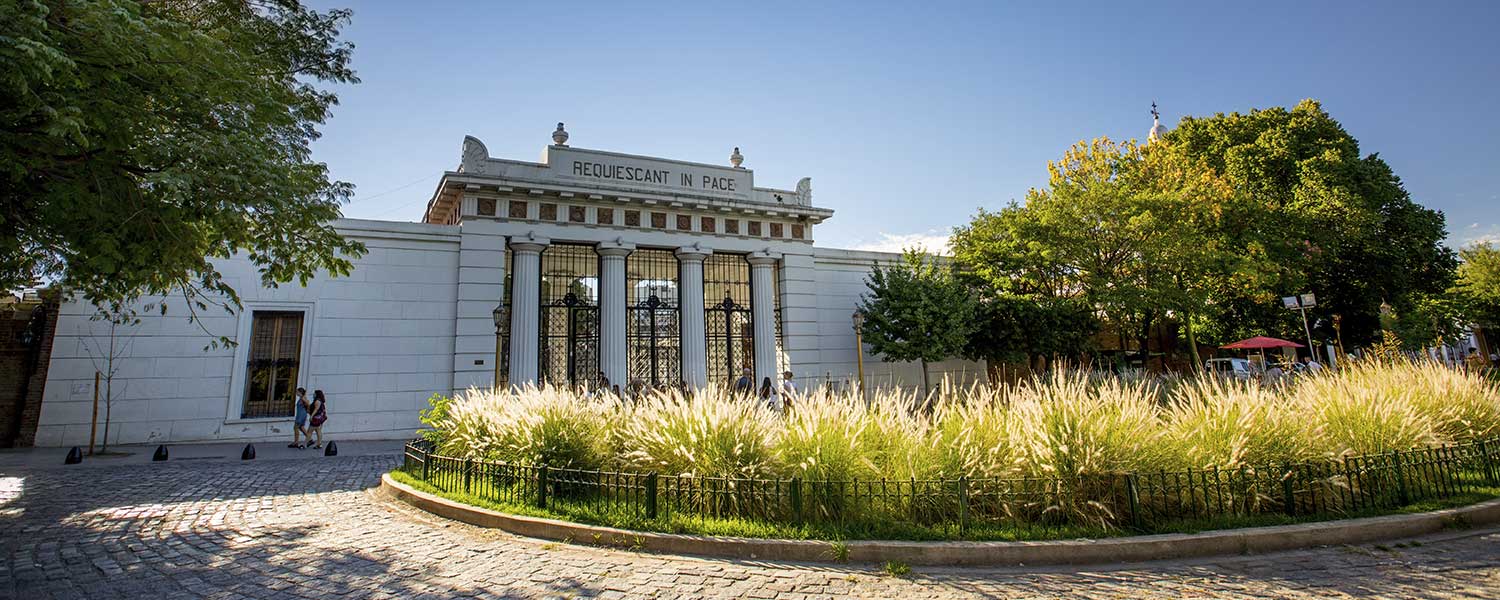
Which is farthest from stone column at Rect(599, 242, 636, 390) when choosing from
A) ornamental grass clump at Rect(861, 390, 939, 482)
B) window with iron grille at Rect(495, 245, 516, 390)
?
ornamental grass clump at Rect(861, 390, 939, 482)

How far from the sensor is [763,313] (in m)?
21.2

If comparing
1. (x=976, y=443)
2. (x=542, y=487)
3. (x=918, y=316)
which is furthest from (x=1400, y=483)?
(x=918, y=316)

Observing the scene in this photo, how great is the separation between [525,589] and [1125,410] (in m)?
6.11

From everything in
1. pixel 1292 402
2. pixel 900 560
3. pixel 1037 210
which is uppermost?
pixel 1037 210

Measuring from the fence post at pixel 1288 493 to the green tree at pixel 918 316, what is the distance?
552 inches

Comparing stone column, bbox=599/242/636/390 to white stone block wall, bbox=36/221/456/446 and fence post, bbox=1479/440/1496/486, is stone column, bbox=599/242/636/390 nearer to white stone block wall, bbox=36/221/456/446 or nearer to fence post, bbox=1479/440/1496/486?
white stone block wall, bbox=36/221/456/446

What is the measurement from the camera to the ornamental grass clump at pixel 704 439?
22.1 ft

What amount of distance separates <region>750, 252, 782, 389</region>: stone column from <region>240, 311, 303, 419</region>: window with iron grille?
12.8 m

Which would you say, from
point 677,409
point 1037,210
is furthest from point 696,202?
point 677,409

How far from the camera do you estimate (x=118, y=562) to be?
5.65 m

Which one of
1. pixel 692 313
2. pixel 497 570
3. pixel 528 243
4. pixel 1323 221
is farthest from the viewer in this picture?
pixel 1323 221

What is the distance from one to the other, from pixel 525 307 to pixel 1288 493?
16894 millimetres

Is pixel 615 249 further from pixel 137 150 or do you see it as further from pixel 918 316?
pixel 137 150

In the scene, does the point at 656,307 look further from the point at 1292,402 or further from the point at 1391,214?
the point at 1391,214
